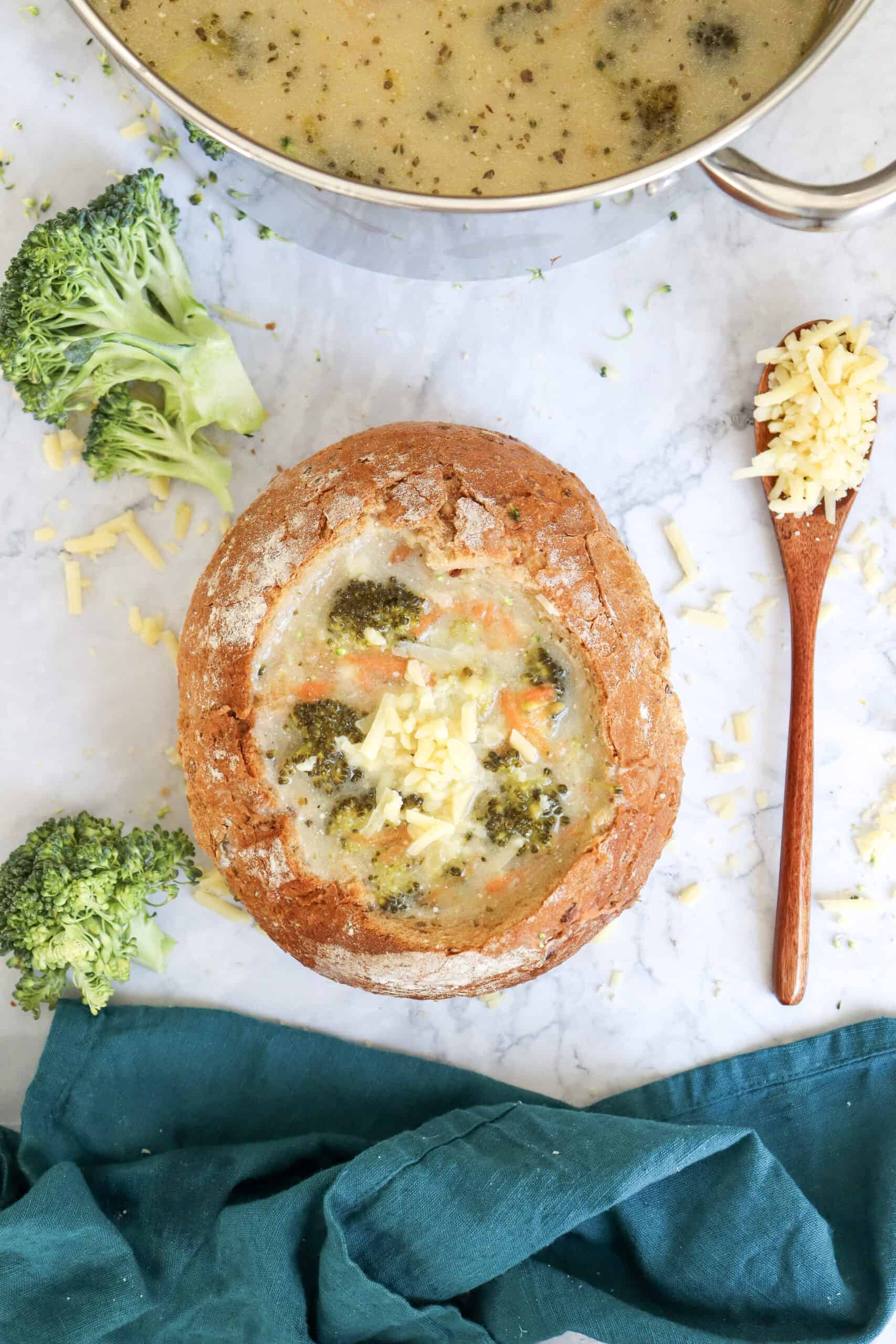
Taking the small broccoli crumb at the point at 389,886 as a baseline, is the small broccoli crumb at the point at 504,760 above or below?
above

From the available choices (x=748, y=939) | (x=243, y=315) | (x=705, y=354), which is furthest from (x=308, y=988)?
(x=705, y=354)

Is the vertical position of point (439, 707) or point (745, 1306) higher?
point (439, 707)

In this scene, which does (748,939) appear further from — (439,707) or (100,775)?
(100,775)

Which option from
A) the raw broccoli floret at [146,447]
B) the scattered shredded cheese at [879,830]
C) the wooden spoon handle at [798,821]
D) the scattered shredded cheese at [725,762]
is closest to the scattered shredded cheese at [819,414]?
the wooden spoon handle at [798,821]

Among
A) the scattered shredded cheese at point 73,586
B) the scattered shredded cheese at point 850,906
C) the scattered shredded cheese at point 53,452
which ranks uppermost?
the scattered shredded cheese at point 53,452

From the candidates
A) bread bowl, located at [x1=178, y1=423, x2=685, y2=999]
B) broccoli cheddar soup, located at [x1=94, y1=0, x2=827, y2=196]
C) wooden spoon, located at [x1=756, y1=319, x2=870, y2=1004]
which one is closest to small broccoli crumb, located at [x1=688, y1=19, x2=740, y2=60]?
broccoli cheddar soup, located at [x1=94, y1=0, x2=827, y2=196]

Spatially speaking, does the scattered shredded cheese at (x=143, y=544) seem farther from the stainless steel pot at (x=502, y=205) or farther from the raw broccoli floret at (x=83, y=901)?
the stainless steel pot at (x=502, y=205)
